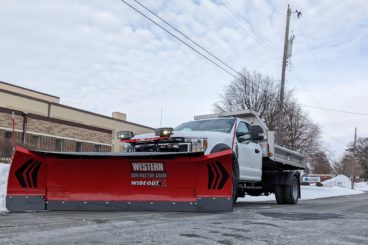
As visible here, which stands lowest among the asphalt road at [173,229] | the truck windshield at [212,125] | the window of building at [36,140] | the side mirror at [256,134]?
the asphalt road at [173,229]

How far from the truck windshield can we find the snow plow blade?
2.15m

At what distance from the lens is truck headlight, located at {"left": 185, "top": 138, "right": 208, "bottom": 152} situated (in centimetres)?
882

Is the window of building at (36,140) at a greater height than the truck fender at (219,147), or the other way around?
the window of building at (36,140)

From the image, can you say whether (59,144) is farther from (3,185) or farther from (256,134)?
(256,134)

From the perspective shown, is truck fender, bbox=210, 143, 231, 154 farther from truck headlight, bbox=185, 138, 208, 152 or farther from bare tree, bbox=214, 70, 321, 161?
bare tree, bbox=214, 70, 321, 161

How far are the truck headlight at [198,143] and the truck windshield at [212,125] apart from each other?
139cm

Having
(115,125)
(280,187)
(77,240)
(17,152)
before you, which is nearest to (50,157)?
(17,152)

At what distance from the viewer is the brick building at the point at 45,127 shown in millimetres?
29531

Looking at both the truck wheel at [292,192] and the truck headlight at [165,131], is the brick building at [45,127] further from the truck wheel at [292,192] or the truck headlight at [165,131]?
the truck headlight at [165,131]

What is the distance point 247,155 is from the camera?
419 inches

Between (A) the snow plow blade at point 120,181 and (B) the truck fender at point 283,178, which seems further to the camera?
(B) the truck fender at point 283,178

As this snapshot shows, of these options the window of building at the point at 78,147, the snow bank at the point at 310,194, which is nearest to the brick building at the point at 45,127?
the window of building at the point at 78,147

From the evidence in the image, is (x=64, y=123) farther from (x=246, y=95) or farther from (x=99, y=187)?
(x=99, y=187)

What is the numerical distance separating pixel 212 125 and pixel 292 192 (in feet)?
12.8
